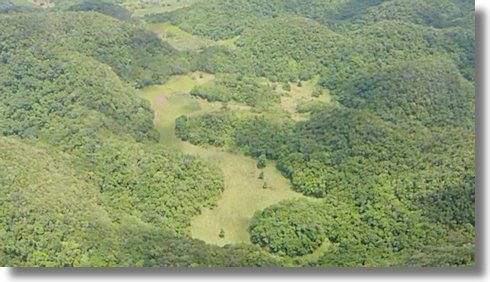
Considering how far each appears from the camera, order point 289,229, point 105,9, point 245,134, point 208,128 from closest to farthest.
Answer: point 289,229 → point 245,134 → point 208,128 → point 105,9

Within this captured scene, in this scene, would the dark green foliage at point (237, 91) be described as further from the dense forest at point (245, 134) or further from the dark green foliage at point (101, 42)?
the dark green foliage at point (101, 42)

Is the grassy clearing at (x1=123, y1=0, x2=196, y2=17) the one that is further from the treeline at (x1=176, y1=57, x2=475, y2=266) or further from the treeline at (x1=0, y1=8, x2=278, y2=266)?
the treeline at (x1=176, y1=57, x2=475, y2=266)

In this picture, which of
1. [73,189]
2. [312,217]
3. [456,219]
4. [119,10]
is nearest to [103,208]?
[73,189]

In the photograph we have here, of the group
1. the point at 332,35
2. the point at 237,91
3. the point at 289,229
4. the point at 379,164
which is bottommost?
the point at 237,91

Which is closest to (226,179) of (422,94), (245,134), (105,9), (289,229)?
(245,134)

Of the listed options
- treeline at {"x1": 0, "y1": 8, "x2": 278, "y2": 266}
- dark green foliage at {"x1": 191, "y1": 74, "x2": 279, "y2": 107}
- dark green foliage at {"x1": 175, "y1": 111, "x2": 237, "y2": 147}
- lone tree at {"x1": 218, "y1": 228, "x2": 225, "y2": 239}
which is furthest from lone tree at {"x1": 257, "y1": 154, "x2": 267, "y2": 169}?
dark green foliage at {"x1": 191, "y1": 74, "x2": 279, "y2": 107}

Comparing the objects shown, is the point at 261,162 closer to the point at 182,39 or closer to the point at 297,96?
the point at 297,96
